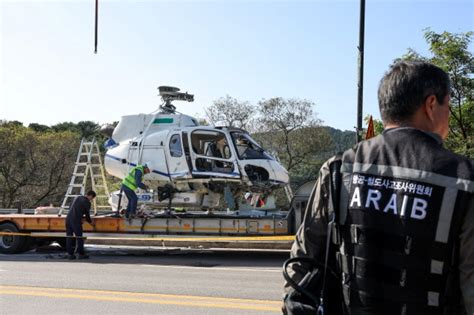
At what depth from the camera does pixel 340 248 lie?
2346 mm

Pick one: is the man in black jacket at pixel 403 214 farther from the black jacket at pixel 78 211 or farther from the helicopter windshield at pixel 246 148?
the helicopter windshield at pixel 246 148

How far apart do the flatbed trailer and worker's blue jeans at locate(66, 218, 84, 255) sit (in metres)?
0.40

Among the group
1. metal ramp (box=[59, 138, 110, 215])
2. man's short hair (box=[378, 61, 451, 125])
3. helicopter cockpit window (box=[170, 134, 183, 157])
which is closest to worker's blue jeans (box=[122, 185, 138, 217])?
helicopter cockpit window (box=[170, 134, 183, 157])

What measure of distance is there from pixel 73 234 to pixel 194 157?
3.64 metres

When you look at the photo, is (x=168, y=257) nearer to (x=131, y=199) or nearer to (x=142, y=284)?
(x=131, y=199)

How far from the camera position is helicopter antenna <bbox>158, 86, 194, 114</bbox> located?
1591cm

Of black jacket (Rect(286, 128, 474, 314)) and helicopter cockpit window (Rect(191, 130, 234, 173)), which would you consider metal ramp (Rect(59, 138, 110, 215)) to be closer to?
helicopter cockpit window (Rect(191, 130, 234, 173))

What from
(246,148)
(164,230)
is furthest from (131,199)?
(246,148)

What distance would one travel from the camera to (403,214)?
85.9 inches

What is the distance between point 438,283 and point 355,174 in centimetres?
54

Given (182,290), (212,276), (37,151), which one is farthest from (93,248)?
(37,151)

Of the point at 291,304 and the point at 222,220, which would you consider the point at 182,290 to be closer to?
the point at 222,220

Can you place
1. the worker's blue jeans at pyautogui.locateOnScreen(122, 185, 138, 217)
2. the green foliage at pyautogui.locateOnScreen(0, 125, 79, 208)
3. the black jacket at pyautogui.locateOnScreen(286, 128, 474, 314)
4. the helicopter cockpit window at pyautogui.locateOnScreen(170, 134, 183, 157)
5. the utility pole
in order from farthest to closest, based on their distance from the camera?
the green foliage at pyautogui.locateOnScreen(0, 125, 79, 208) < the helicopter cockpit window at pyautogui.locateOnScreen(170, 134, 183, 157) < the worker's blue jeans at pyautogui.locateOnScreen(122, 185, 138, 217) < the utility pole < the black jacket at pyautogui.locateOnScreen(286, 128, 474, 314)

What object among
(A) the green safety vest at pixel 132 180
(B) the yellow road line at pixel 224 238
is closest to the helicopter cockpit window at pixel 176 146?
(A) the green safety vest at pixel 132 180
